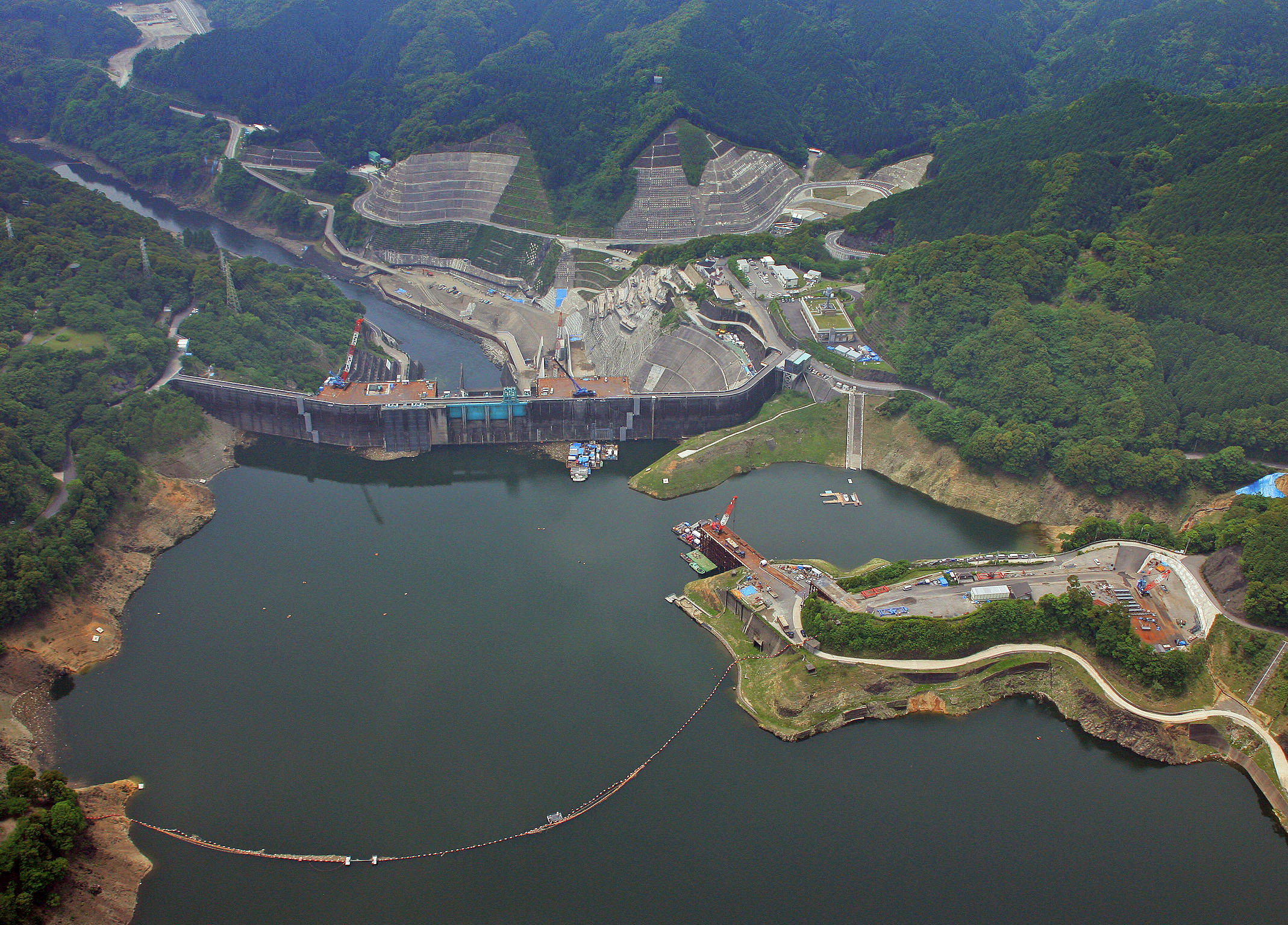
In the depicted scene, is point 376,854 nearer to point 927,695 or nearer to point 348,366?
point 927,695

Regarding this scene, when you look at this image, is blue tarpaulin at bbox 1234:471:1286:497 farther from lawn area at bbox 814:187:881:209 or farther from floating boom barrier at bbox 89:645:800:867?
lawn area at bbox 814:187:881:209

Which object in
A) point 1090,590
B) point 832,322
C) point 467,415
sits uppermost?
point 832,322

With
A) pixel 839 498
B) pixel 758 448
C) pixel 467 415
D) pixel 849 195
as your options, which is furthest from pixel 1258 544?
pixel 849 195

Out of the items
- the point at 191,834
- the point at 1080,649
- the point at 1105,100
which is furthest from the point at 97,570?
the point at 1105,100

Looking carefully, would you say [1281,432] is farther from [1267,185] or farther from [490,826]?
[490,826]

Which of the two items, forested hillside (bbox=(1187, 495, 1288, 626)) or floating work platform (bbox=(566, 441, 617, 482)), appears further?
floating work platform (bbox=(566, 441, 617, 482))

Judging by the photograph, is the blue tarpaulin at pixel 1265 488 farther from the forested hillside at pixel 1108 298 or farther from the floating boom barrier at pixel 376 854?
the floating boom barrier at pixel 376 854

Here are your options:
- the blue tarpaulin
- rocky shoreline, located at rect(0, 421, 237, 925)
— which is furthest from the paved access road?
rocky shoreline, located at rect(0, 421, 237, 925)
